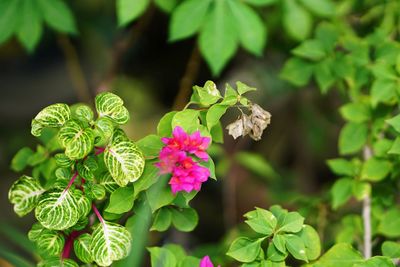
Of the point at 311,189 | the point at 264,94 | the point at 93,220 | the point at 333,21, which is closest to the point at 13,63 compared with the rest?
the point at 264,94

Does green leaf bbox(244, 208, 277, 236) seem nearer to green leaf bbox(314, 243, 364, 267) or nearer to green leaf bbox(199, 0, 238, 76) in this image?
green leaf bbox(314, 243, 364, 267)

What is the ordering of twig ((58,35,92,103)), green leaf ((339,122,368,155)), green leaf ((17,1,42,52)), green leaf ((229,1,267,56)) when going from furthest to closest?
twig ((58,35,92,103)) → green leaf ((17,1,42,52)) → green leaf ((229,1,267,56)) → green leaf ((339,122,368,155))

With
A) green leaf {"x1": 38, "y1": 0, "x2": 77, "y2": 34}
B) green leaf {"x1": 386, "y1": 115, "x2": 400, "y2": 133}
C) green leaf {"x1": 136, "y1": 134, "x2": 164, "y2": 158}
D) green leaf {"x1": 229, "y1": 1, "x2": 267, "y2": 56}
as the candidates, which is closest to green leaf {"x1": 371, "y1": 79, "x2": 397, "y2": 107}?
green leaf {"x1": 386, "y1": 115, "x2": 400, "y2": 133}

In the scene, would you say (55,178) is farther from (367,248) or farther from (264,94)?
(264,94)

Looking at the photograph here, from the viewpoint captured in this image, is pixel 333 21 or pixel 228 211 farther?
pixel 228 211

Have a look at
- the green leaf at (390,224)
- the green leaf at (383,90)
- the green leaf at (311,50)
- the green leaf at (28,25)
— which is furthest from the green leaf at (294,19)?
the green leaf at (28,25)
